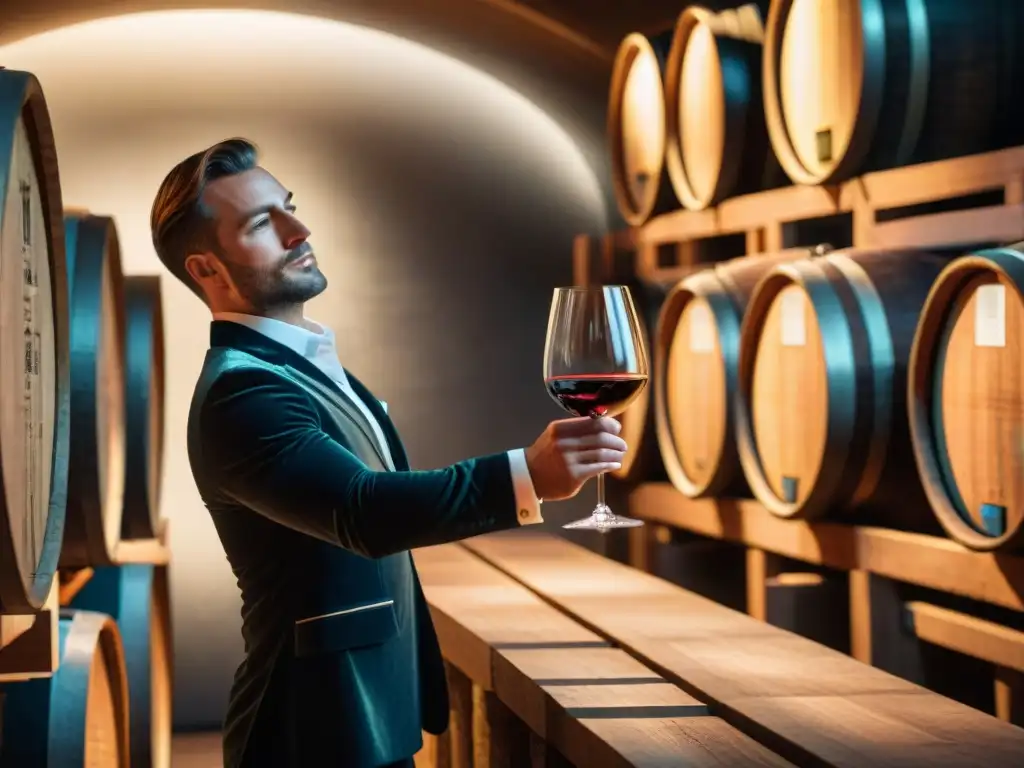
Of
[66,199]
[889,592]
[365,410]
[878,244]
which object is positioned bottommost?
[889,592]

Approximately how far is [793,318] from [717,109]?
0.90 m

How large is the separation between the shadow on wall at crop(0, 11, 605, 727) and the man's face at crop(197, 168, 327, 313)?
11.7 ft

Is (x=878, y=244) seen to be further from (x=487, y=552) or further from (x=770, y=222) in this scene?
(x=487, y=552)

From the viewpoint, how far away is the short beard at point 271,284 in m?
2.16

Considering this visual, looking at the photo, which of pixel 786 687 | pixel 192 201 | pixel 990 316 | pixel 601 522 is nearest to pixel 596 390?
pixel 601 522

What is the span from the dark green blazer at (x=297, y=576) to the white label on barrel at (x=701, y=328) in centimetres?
211

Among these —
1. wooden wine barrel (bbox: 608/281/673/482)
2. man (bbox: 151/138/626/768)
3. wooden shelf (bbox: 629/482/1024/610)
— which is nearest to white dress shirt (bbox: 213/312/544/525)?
man (bbox: 151/138/626/768)

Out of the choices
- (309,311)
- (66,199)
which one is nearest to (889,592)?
(309,311)

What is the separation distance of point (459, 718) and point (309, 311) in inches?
99.7

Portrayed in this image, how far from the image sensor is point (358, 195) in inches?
232

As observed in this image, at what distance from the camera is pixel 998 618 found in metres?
3.71

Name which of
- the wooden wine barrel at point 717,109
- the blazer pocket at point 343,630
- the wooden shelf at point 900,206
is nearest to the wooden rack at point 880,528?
the wooden shelf at point 900,206

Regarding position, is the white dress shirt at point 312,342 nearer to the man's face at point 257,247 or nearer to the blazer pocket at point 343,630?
the man's face at point 257,247

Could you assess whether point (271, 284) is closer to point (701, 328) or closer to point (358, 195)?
point (701, 328)
